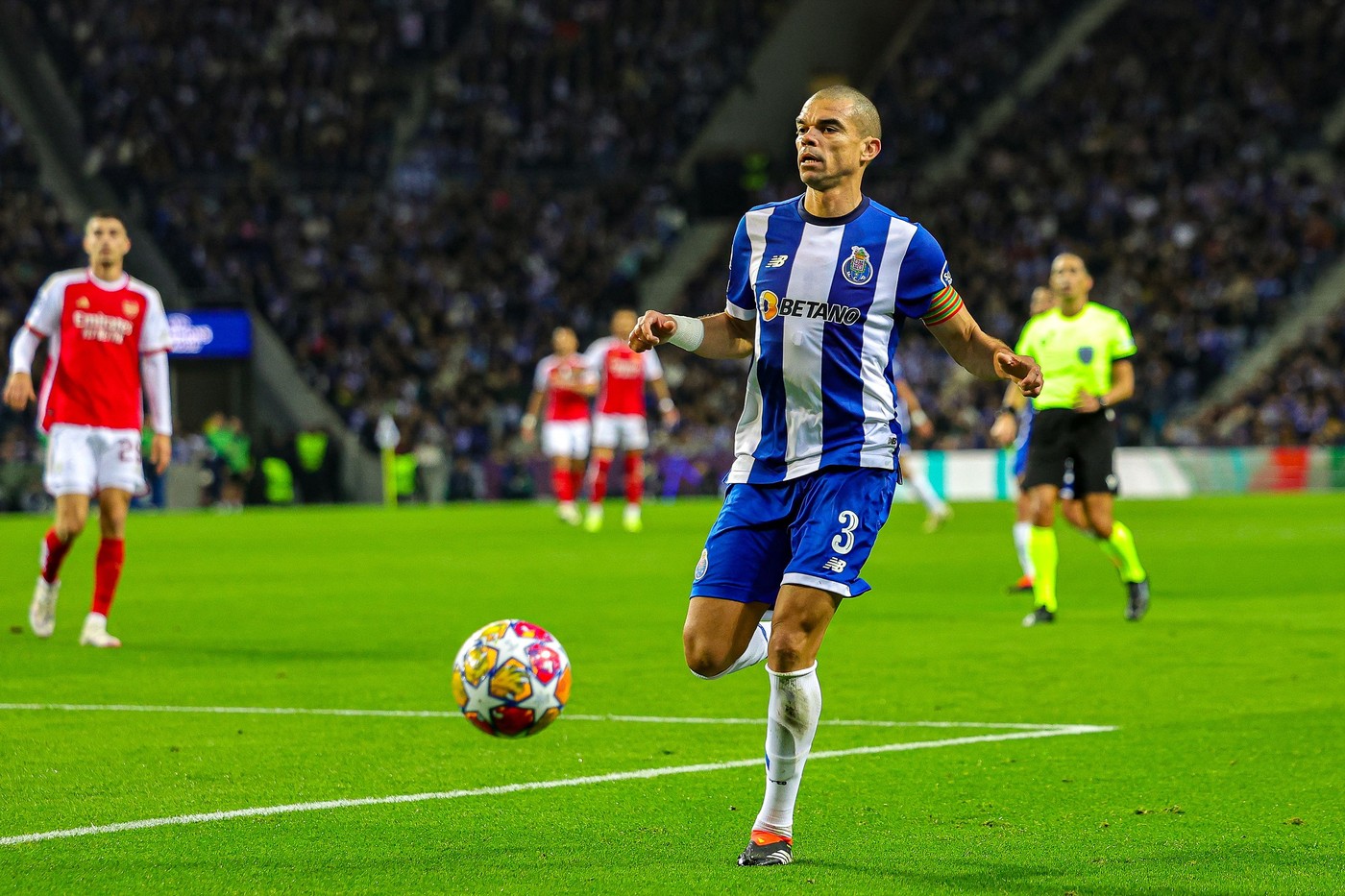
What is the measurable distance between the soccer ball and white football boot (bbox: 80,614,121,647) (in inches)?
213

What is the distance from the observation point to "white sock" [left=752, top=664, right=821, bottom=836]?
5.34m

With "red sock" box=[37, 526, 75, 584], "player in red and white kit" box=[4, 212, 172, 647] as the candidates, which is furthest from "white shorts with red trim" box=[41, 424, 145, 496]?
"red sock" box=[37, 526, 75, 584]

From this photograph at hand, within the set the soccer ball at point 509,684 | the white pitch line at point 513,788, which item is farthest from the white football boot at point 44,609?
the soccer ball at point 509,684

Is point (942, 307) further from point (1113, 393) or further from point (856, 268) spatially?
point (1113, 393)

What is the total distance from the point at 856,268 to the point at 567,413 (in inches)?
768

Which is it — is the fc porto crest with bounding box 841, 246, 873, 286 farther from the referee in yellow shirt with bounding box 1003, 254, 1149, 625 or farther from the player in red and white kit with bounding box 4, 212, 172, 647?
the referee in yellow shirt with bounding box 1003, 254, 1149, 625

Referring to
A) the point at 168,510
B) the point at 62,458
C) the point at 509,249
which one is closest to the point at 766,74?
the point at 509,249

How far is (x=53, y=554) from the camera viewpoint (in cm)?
1088

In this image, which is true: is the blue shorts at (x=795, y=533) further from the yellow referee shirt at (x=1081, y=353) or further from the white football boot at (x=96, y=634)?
the yellow referee shirt at (x=1081, y=353)

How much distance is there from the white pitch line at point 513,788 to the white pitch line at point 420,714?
1.01ft

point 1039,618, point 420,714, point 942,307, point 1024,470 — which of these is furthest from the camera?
point 1024,470

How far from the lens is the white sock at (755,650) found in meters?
5.67

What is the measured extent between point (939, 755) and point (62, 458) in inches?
229

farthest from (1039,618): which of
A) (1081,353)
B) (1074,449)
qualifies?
(1081,353)
